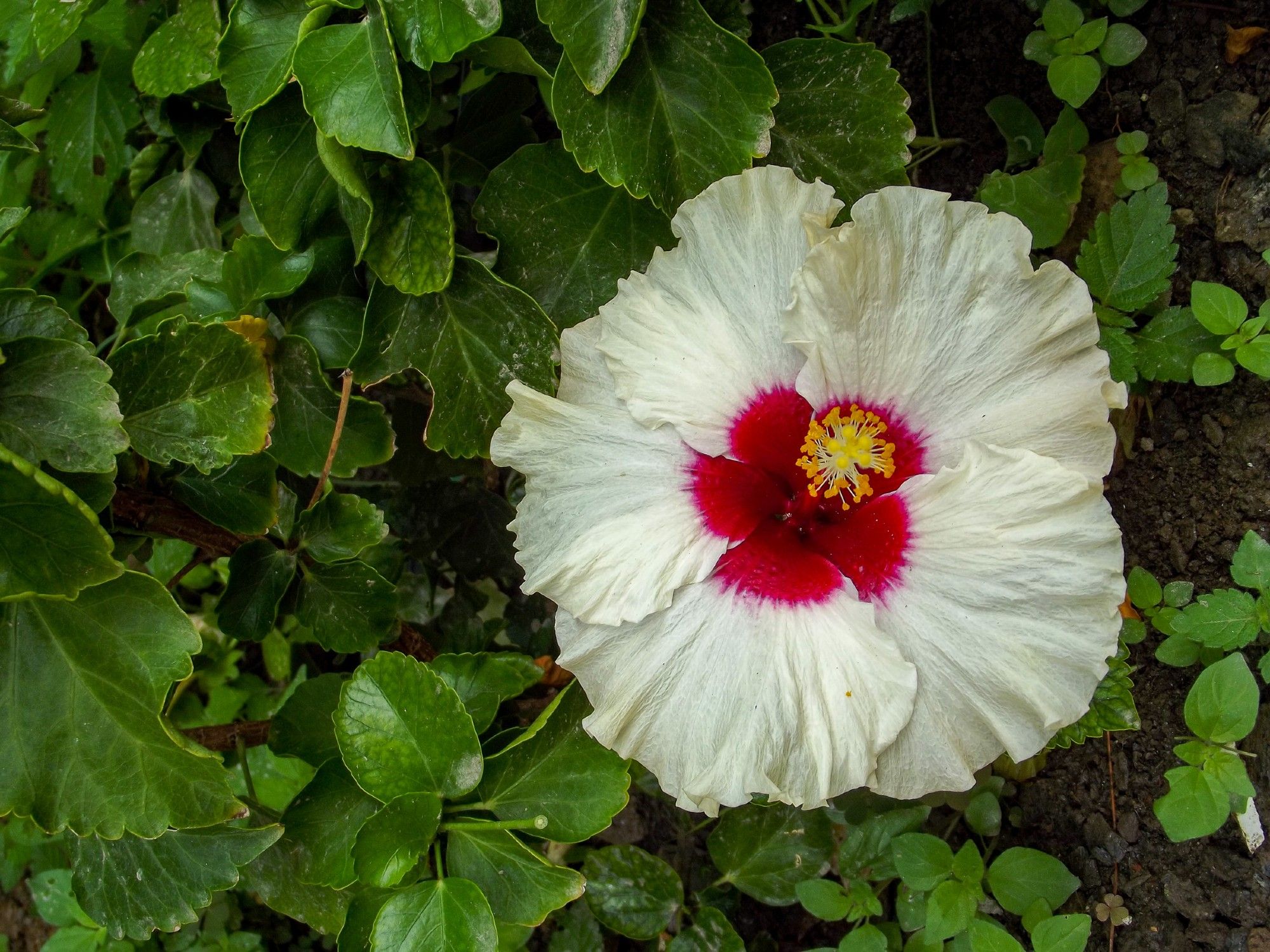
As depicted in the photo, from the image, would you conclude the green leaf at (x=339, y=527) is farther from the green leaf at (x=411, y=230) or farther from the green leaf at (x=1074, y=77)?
the green leaf at (x=1074, y=77)

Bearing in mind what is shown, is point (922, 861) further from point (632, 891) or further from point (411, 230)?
point (411, 230)

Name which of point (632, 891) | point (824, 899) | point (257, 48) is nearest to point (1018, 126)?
point (257, 48)

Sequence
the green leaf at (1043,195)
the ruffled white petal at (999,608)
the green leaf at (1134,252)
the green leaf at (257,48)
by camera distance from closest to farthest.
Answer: the ruffled white petal at (999,608) → the green leaf at (257,48) → the green leaf at (1134,252) → the green leaf at (1043,195)

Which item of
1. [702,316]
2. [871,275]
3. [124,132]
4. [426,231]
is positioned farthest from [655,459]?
[124,132]

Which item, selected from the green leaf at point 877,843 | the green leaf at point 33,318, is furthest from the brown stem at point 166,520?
the green leaf at point 877,843

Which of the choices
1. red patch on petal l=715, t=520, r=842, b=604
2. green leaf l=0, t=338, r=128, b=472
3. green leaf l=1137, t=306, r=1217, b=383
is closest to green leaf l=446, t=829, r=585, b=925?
red patch on petal l=715, t=520, r=842, b=604
